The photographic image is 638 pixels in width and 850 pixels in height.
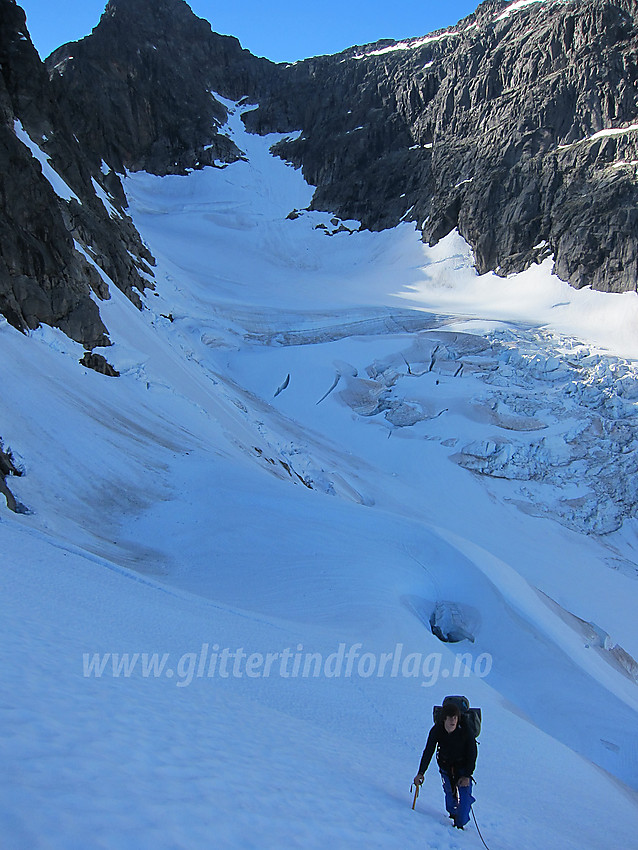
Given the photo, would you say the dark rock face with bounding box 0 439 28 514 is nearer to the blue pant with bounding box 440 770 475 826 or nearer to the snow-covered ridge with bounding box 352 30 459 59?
the blue pant with bounding box 440 770 475 826

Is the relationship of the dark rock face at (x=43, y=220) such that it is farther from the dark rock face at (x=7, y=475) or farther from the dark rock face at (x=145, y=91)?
the dark rock face at (x=145, y=91)

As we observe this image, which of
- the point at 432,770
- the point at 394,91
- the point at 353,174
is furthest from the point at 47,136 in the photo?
the point at 394,91

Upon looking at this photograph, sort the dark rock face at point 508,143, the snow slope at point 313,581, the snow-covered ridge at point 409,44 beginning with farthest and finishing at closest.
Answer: the snow-covered ridge at point 409,44
the dark rock face at point 508,143
the snow slope at point 313,581

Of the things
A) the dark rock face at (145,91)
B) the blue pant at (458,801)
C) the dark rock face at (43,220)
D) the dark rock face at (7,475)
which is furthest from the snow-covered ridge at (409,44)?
the blue pant at (458,801)

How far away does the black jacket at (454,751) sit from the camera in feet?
12.8

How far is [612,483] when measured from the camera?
70.9ft

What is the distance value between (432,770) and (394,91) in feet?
231

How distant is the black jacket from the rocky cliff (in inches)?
595

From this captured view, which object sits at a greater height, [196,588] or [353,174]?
[353,174]

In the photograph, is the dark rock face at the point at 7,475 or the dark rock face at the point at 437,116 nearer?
the dark rock face at the point at 7,475

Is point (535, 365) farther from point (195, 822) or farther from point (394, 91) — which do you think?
point (394, 91)

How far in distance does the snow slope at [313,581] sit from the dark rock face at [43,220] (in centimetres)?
130

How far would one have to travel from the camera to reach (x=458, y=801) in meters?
3.99

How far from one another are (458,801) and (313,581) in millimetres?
6029
